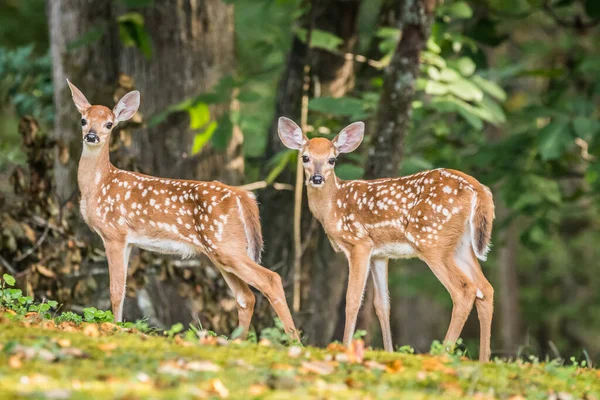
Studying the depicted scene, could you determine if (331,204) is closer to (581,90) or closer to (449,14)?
(449,14)

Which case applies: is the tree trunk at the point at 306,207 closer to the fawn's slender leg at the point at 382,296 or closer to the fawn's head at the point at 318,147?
the fawn's slender leg at the point at 382,296

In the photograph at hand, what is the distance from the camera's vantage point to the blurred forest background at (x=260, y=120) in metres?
9.71

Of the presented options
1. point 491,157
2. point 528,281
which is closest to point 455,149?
point 491,157

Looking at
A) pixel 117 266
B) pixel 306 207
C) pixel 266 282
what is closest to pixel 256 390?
pixel 266 282

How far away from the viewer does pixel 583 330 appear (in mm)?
23734

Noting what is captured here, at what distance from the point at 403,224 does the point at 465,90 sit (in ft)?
9.87

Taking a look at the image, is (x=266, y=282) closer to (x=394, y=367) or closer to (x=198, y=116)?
(x=394, y=367)

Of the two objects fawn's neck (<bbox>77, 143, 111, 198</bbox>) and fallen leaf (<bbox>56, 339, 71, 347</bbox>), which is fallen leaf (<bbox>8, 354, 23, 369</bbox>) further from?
fawn's neck (<bbox>77, 143, 111, 198</bbox>)

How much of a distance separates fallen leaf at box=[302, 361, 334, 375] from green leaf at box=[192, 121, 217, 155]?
5.16 meters

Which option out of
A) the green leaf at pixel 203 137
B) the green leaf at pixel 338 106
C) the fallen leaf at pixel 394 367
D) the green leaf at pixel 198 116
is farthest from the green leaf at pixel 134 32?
the fallen leaf at pixel 394 367

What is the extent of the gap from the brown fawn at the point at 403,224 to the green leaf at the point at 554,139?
2842 millimetres

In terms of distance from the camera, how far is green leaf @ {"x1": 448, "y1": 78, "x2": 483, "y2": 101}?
10305mm

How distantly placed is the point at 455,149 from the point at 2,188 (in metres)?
5.91

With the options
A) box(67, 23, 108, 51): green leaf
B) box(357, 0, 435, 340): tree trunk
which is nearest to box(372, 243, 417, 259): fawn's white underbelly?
box(357, 0, 435, 340): tree trunk
